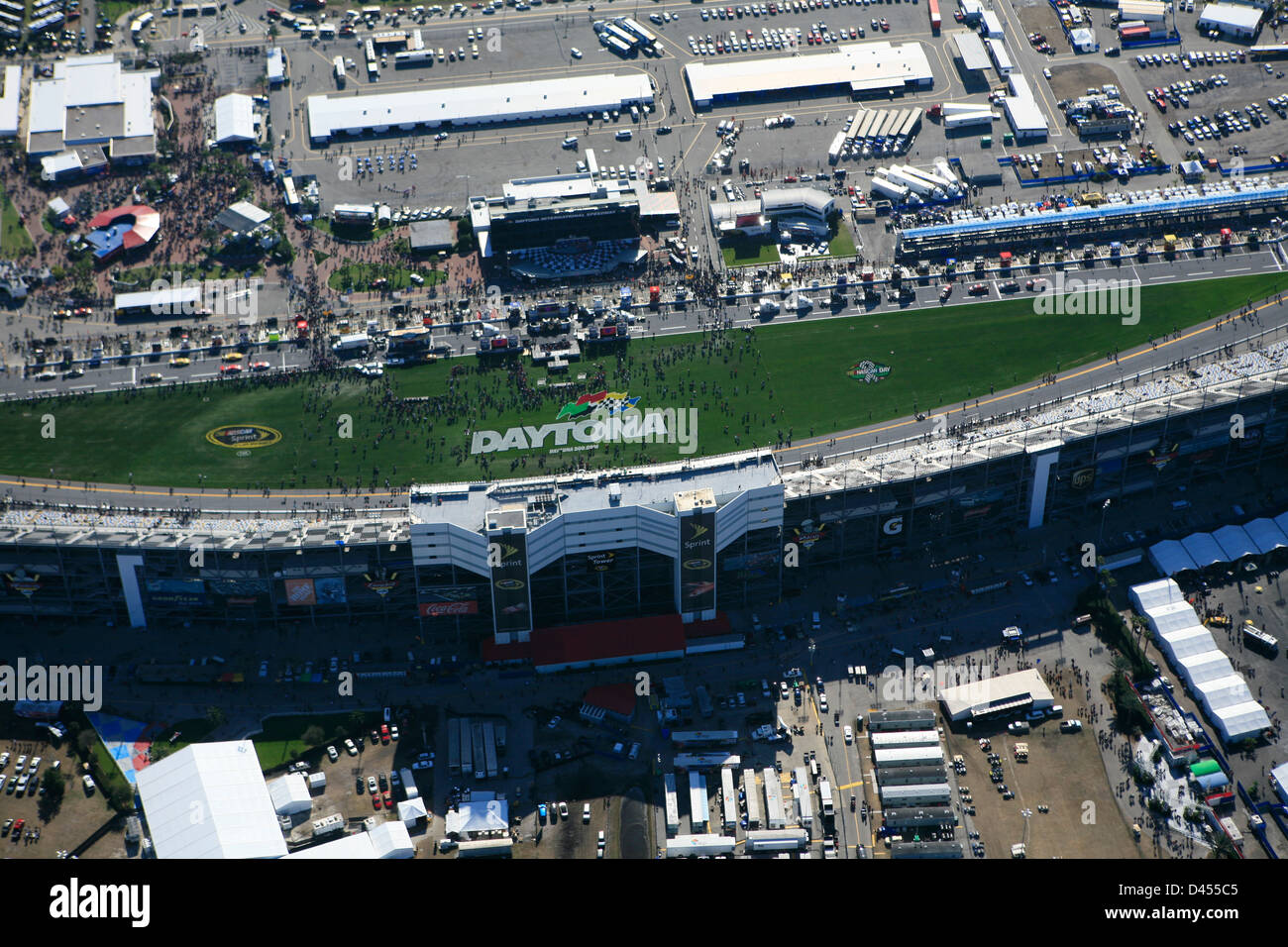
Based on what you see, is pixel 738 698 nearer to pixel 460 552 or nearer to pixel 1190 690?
pixel 460 552

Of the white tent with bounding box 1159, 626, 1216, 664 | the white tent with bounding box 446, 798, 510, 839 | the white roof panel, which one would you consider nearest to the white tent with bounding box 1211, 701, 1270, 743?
the white tent with bounding box 1159, 626, 1216, 664

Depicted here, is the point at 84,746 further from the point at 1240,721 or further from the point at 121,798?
the point at 1240,721

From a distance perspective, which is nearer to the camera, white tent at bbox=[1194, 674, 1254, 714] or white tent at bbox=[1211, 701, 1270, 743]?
white tent at bbox=[1211, 701, 1270, 743]

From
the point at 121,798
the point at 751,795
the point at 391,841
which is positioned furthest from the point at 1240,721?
the point at 121,798

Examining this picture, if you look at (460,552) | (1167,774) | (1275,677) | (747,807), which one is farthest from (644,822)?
(1275,677)
